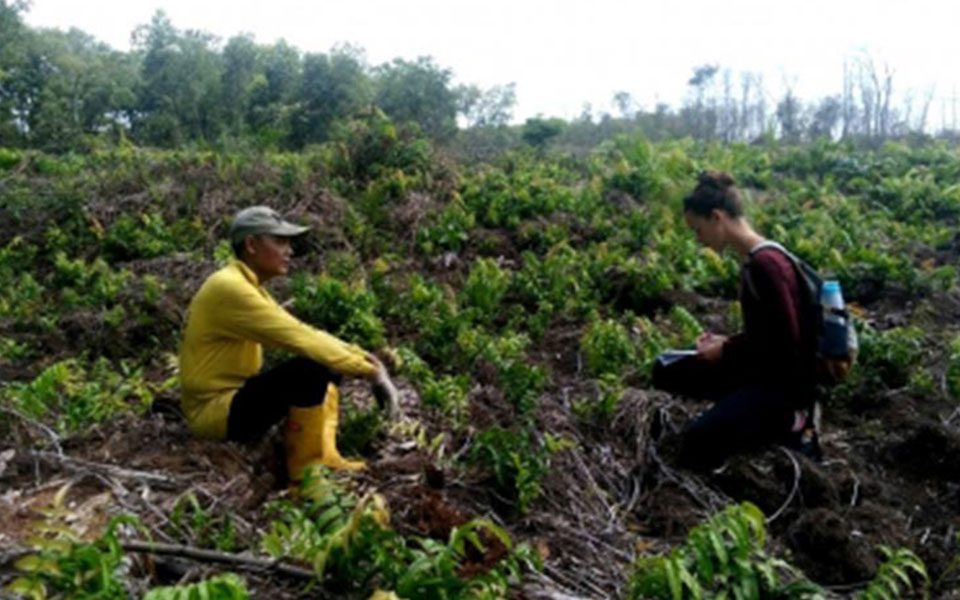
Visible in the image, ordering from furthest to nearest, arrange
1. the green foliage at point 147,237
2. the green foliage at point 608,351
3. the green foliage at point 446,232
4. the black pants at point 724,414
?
the green foliage at point 446,232, the green foliage at point 147,237, the green foliage at point 608,351, the black pants at point 724,414

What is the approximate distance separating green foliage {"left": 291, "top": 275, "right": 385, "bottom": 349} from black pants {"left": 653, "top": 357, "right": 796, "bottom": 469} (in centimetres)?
246

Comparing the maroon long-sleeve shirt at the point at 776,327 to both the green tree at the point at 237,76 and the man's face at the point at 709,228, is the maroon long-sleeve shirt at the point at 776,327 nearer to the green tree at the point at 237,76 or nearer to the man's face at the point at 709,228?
the man's face at the point at 709,228

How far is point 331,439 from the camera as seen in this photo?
4.54 meters

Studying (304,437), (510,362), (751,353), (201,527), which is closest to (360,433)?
(304,437)

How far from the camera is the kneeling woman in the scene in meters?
4.54

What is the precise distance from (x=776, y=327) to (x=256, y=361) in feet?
8.09

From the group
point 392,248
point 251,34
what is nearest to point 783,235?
point 392,248

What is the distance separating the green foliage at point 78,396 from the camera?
5.01m

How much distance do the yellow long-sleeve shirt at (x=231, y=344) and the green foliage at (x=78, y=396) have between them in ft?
2.24

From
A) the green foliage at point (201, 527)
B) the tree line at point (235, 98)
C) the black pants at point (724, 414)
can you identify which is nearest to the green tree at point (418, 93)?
the tree line at point (235, 98)

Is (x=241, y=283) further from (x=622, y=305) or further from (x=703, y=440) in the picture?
(x=622, y=305)

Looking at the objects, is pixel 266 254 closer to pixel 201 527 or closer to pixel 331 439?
pixel 331 439

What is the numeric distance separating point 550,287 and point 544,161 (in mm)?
5570

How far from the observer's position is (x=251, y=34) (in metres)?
19.8
